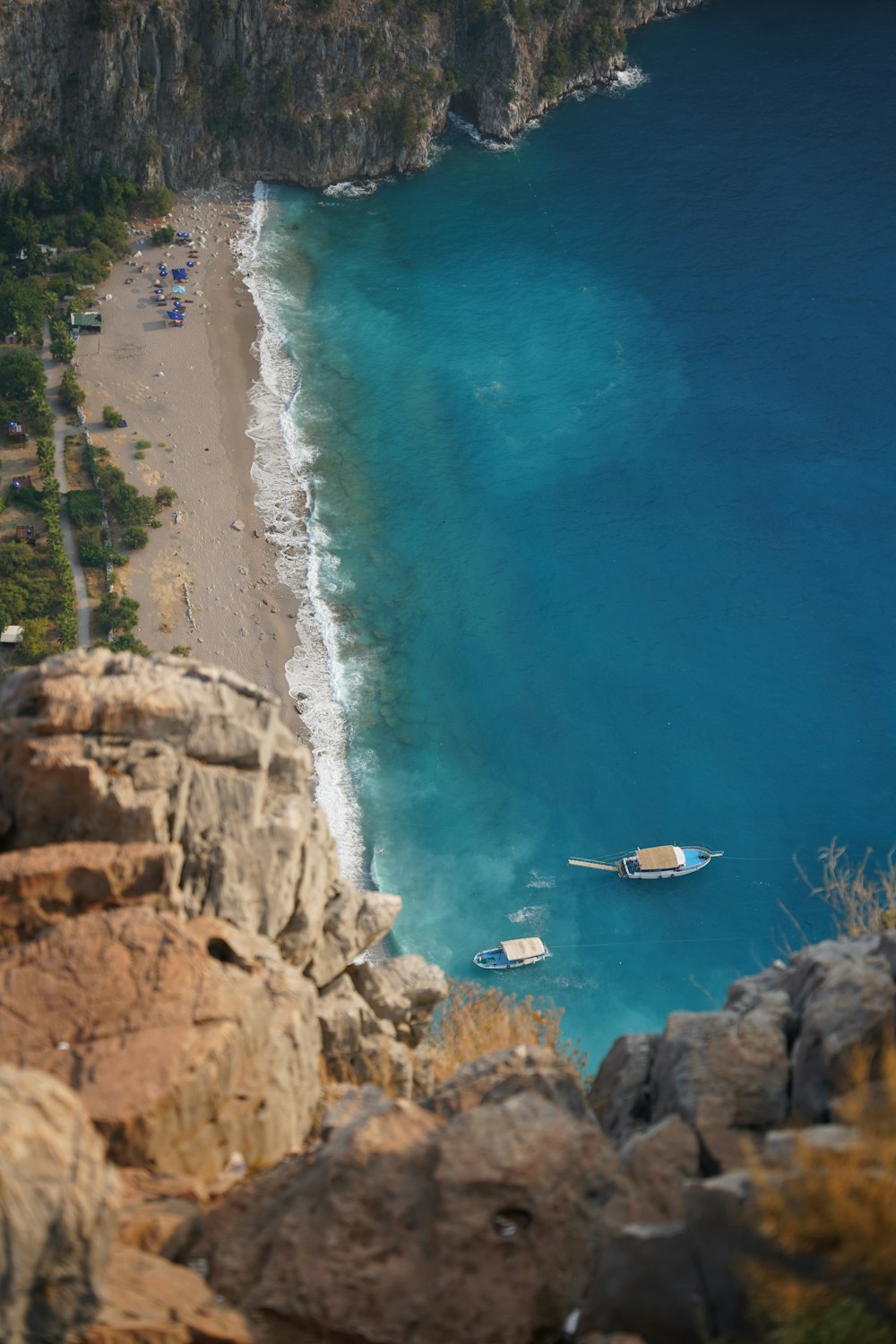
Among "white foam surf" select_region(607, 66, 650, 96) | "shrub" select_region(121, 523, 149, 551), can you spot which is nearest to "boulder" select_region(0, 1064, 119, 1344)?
"shrub" select_region(121, 523, 149, 551)

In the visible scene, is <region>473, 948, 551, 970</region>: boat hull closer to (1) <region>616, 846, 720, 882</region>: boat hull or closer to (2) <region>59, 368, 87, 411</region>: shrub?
(1) <region>616, 846, 720, 882</region>: boat hull

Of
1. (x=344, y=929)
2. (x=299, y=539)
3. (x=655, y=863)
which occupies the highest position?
(x=299, y=539)

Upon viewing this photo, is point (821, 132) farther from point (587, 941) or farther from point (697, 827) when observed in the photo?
point (587, 941)

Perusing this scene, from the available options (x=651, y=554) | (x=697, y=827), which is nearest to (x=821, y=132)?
(x=651, y=554)

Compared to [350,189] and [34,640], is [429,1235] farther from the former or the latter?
[350,189]

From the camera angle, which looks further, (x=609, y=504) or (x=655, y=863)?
(x=609, y=504)

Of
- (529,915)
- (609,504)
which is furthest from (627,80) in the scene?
(529,915)
